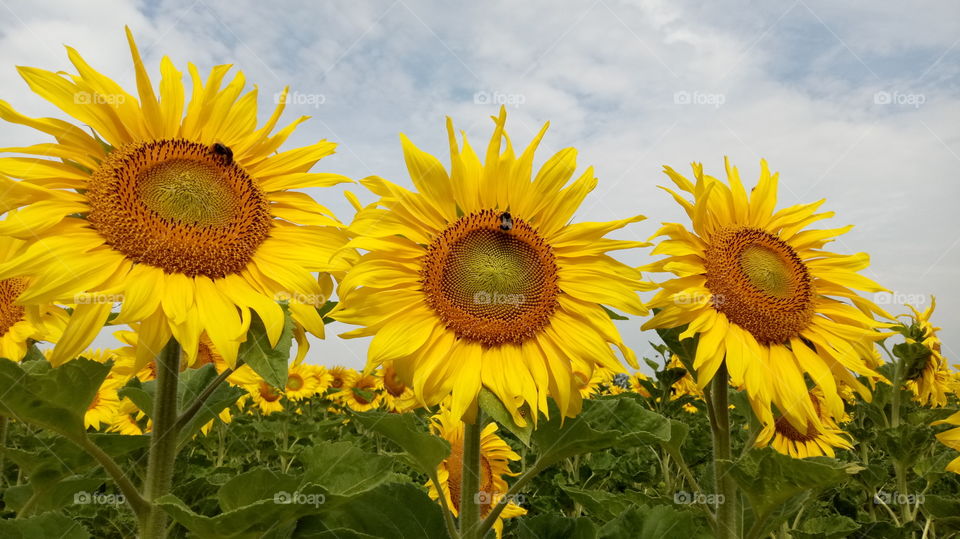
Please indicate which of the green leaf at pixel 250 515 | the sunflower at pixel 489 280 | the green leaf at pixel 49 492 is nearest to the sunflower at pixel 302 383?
the green leaf at pixel 49 492

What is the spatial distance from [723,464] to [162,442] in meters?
2.16

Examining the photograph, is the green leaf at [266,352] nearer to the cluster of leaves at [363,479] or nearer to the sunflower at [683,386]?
the cluster of leaves at [363,479]

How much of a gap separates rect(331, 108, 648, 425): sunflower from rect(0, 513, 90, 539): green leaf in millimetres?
1263

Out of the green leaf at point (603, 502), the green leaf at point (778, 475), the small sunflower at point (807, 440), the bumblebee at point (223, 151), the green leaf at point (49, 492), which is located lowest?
the green leaf at point (49, 492)

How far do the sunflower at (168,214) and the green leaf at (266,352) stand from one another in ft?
0.15

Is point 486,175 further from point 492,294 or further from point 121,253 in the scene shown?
point 121,253

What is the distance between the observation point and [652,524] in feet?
8.98

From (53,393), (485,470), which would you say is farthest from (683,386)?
(53,393)

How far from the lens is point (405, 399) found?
102 inches

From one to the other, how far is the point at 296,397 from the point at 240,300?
9294 mm

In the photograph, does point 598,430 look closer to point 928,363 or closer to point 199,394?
point 199,394

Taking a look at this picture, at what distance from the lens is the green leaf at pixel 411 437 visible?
Answer: 7.48ft

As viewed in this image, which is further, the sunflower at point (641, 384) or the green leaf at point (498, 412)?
the sunflower at point (641, 384)

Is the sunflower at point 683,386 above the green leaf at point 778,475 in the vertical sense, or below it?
above
